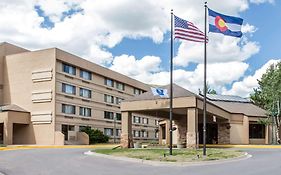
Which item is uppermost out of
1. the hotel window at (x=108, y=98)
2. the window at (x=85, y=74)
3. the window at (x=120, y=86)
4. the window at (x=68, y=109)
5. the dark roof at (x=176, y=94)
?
the window at (x=85, y=74)

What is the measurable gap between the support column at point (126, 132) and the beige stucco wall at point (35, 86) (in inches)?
697

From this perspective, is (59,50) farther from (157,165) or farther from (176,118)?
A: (157,165)

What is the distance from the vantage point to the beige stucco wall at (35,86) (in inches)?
1971

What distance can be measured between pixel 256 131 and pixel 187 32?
98.6 ft

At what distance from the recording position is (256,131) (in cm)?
5066

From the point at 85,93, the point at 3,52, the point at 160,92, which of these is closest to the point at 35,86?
the point at 3,52

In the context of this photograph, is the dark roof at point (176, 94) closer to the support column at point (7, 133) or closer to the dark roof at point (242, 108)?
the dark roof at point (242, 108)

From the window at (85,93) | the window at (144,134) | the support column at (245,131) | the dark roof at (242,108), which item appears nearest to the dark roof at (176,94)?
the support column at (245,131)

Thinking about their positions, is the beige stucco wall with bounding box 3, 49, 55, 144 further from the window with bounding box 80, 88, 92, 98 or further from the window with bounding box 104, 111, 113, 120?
the window with bounding box 104, 111, 113, 120

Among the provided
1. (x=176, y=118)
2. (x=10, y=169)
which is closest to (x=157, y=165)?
(x=10, y=169)

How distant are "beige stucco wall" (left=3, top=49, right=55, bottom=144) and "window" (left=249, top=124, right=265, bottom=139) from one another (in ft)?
78.9

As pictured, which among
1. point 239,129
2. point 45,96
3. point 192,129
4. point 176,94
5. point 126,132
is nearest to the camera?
point 192,129

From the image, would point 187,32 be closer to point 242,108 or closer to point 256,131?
point 256,131

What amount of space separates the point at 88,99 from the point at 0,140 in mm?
13334
